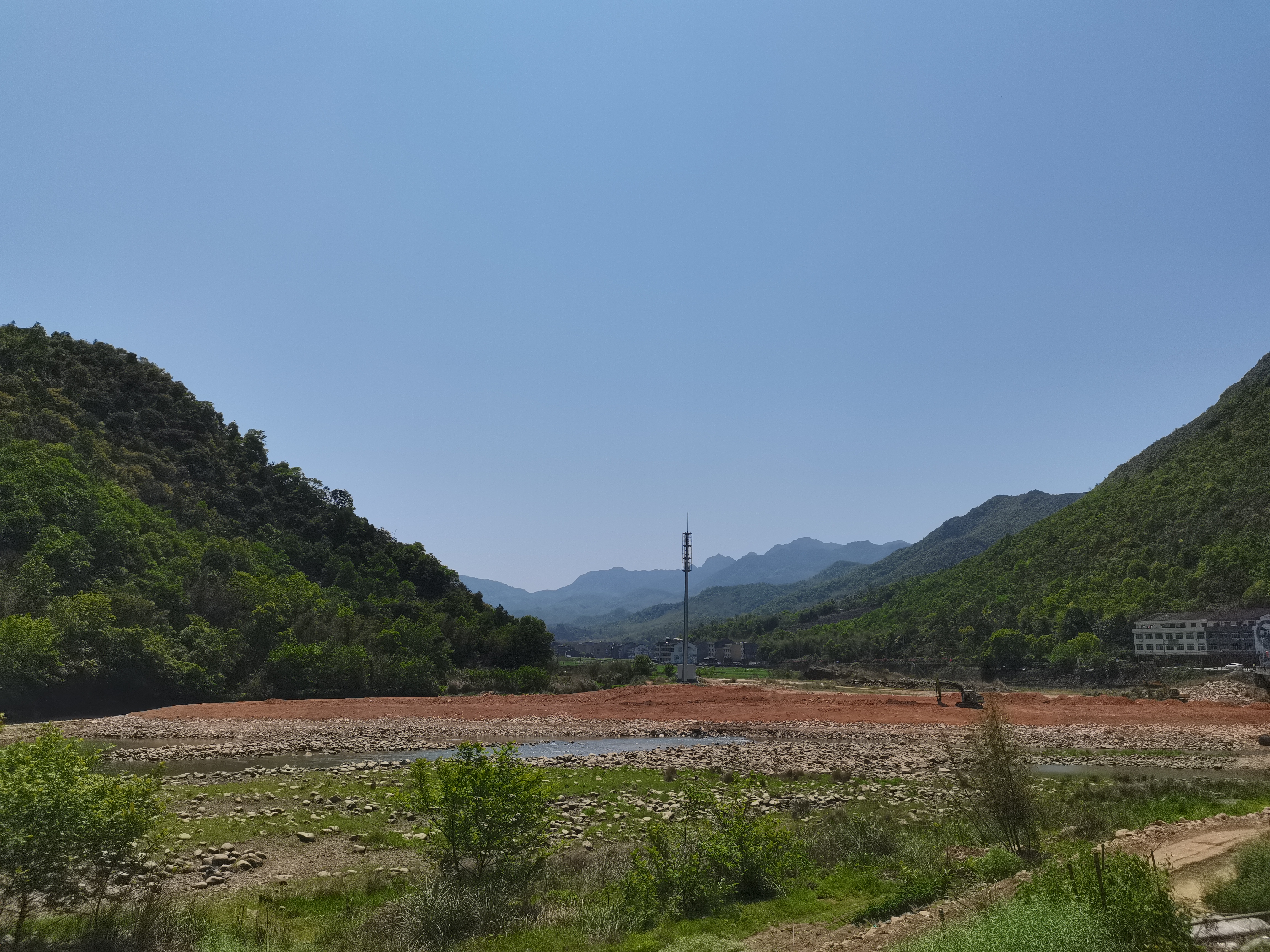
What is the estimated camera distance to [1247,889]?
8305 millimetres

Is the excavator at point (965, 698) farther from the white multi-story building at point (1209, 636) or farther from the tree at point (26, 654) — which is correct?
the tree at point (26, 654)

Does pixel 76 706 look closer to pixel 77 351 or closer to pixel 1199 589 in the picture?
pixel 77 351

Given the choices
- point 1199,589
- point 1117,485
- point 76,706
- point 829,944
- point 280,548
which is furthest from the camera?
point 1117,485

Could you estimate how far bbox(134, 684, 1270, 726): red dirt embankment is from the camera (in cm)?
4416

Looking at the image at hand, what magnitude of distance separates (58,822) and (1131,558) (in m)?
105

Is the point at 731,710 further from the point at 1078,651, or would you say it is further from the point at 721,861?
the point at 1078,651

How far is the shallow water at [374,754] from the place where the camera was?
81.3 feet

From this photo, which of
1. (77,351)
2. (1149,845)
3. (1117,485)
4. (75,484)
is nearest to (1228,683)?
(1149,845)

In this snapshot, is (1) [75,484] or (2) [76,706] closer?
(2) [76,706]

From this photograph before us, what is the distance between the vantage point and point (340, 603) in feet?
247

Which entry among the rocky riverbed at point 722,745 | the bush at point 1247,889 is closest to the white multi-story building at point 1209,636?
the rocky riverbed at point 722,745

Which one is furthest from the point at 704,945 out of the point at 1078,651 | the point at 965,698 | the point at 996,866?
the point at 1078,651

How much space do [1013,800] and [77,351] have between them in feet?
342

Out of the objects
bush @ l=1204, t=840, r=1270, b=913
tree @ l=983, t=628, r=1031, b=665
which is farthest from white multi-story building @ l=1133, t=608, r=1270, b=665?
bush @ l=1204, t=840, r=1270, b=913
